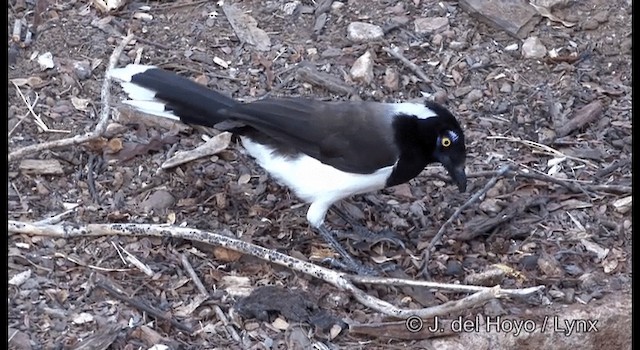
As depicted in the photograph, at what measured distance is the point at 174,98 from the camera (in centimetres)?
623

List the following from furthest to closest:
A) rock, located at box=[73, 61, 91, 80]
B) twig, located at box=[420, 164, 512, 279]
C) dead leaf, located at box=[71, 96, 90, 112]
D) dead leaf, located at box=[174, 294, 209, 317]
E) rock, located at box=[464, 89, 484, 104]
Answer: rock, located at box=[464, 89, 484, 104], rock, located at box=[73, 61, 91, 80], dead leaf, located at box=[71, 96, 90, 112], twig, located at box=[420, 164, 512, 279], dead leaf, located at box=[174, 294, 209, 317]

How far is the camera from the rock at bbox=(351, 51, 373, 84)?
7.32 m

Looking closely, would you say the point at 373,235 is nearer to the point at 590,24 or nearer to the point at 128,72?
the point at 128,72

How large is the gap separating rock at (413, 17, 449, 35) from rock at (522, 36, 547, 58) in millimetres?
568

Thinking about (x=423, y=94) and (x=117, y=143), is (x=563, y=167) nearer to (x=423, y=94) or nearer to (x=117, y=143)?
(x=423, y=94)

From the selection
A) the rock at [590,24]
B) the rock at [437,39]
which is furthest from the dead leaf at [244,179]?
the rock at [590,24]

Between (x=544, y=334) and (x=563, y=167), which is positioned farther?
(x=563, y=167)

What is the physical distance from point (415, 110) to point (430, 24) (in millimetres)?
1772

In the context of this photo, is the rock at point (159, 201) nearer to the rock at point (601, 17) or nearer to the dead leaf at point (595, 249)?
the dead leaf at point (595, 249)

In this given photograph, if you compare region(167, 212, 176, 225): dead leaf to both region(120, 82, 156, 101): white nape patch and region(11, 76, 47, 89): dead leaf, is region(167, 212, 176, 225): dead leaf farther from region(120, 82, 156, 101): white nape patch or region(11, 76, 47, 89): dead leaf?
region(11, 76, 47, 89): dead leaf

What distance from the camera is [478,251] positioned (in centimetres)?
617

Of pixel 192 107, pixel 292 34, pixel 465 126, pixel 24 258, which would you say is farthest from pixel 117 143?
pixel 465 126

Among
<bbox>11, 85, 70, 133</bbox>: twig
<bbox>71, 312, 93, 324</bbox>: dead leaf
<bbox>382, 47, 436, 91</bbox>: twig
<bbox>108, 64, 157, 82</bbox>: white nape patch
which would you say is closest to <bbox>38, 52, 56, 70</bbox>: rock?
<bbox>11, 85, 70, 133</bbox>: twig

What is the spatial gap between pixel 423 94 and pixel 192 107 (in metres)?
1.77
